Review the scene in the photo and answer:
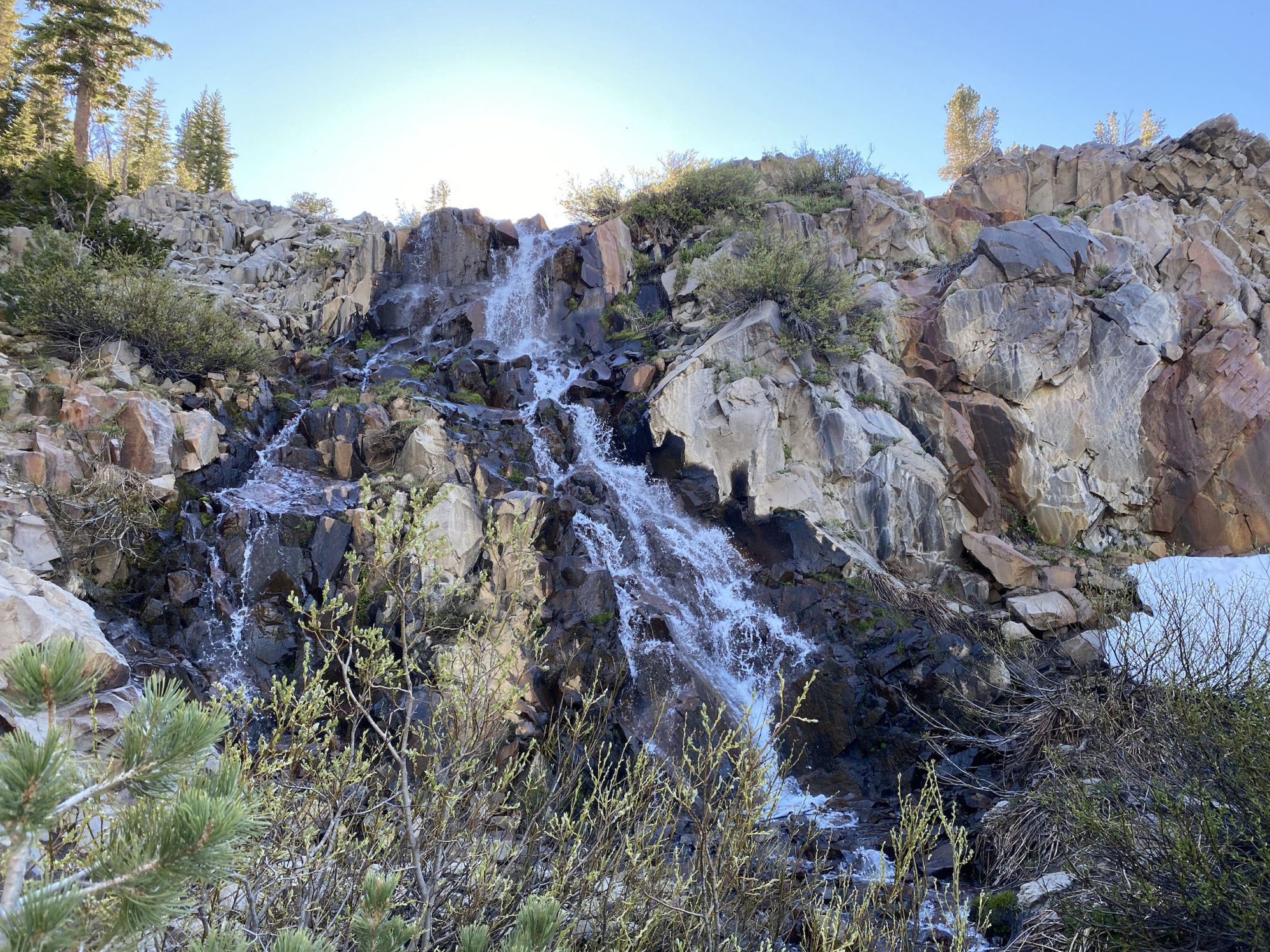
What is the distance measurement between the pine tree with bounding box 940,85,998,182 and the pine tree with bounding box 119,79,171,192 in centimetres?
4359

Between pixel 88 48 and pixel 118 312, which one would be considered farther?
pixel 88 48

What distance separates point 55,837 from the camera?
3.00 metres

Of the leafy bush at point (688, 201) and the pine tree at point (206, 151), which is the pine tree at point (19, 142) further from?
the leafy bush at point (688, 201)

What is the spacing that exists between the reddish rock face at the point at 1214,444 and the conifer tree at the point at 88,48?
3510cm

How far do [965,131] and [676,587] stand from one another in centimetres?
3890

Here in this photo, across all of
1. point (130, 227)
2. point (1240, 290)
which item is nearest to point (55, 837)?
point (130, 227)

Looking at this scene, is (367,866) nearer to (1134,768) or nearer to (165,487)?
(1134,768)

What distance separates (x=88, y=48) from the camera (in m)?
25.2

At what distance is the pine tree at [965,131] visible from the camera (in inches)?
1582

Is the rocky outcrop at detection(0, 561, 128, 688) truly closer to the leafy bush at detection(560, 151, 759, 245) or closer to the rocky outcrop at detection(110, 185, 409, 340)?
the rocky outcrop at detection(110, 185, 409, 340)

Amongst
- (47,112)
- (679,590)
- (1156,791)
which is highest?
(47,112)

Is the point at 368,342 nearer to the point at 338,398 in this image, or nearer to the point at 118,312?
the point at 338,398

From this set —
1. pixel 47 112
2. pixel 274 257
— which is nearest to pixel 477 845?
pixel 274 257

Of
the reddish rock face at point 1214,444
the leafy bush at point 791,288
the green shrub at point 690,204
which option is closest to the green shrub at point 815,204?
the green shrub at point 690,204
